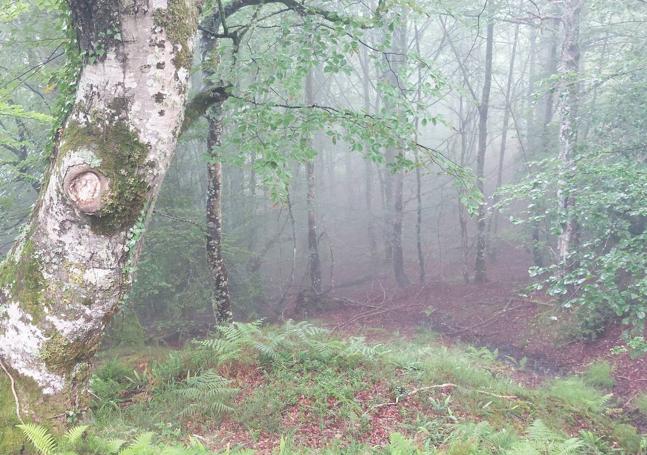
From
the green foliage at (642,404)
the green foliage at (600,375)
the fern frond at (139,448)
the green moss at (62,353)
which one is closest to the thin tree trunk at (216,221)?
the green moss at (62,353)

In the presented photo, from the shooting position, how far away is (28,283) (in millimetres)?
3373

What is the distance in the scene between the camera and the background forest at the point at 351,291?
4852mm

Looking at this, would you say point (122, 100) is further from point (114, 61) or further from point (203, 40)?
point (203, 40)

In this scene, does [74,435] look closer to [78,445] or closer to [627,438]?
[78,445]

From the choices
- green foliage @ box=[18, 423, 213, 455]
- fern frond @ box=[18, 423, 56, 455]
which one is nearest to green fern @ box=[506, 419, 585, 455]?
green foliage @ box=[18, 423, 213, 455]

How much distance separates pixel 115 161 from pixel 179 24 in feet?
3.82

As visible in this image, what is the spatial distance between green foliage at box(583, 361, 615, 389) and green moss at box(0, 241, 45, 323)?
9.51 meters

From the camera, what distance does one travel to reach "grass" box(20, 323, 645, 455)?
441cm

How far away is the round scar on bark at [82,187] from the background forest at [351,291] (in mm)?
404

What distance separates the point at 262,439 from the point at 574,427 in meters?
3.82

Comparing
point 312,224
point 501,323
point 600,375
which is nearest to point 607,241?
point 600,375

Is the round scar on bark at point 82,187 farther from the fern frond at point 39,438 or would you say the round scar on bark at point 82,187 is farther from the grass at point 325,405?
the grass at point 325,405

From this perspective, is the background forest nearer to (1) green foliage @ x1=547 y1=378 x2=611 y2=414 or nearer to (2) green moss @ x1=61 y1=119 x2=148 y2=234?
(1) green foliage @ x1=547 y1=378 x2=611 y2=414

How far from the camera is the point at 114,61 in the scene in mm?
3412
